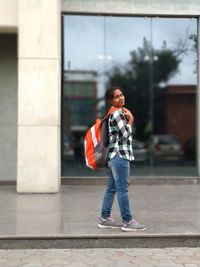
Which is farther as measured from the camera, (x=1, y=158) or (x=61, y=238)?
(x=1, y=158)

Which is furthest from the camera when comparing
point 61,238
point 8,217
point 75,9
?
point 75,9

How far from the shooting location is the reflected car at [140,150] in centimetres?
1264

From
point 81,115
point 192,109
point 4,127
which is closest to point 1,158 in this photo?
point 4,127

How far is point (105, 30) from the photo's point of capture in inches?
490

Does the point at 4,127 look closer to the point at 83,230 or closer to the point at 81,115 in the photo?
the point at 81,115

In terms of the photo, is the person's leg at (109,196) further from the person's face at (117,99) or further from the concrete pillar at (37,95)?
the concrete pillar at (37,95)

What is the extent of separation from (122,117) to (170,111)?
585cm

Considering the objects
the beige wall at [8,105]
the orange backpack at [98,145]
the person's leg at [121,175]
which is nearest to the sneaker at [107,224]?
the person's leg at [121,175]

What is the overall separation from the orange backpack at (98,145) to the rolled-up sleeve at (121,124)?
13 cm

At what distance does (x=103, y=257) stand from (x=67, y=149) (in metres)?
6.29

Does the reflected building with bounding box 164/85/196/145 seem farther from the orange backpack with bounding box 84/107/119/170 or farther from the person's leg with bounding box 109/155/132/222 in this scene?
the person's leg with bounding box 109/155/132/222

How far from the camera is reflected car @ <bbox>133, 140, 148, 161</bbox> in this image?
498 inches

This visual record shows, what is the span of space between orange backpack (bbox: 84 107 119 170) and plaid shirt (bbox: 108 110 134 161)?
95 millimetres

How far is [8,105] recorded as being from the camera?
12328 mm
